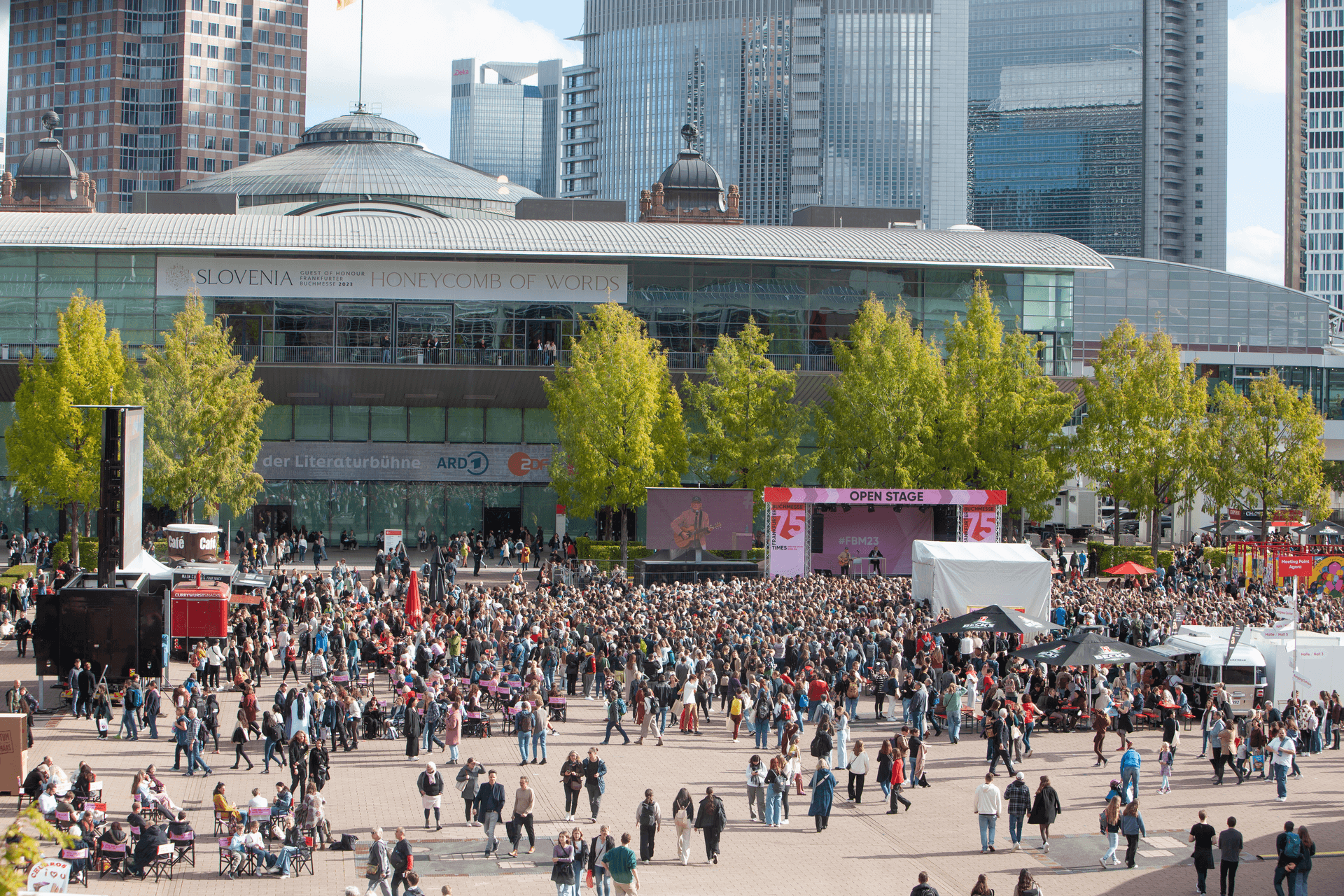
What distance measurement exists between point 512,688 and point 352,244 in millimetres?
31657

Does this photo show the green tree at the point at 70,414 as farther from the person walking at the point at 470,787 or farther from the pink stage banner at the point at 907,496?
the person walking at the point at 470,787

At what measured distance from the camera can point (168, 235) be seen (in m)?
55.0

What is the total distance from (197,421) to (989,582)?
27.2 meters

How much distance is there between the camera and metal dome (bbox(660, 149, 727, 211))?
9100 centimetres

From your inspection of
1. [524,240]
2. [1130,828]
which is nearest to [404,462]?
[524,240]

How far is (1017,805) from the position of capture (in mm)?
20047

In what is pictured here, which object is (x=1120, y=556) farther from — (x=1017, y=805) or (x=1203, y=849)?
(x=1203, y=849)

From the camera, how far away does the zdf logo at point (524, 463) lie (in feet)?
198

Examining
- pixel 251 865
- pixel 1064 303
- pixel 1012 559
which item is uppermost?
pixel 1064 303

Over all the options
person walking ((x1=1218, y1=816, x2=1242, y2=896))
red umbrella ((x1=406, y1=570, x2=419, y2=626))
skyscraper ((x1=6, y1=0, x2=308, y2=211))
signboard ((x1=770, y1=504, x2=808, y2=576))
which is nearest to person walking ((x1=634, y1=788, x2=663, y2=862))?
person walking ((x1=1218, y1=816, x2=1242, y2=896))

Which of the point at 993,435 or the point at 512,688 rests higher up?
the point at 993,435

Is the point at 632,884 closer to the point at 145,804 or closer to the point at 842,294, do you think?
the point at 145,804

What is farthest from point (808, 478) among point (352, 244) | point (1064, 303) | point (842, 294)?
point (352, 244)

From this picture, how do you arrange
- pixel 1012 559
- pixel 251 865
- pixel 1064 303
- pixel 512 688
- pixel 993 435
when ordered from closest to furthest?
1. pixel 251 865
2. pixel 512 688
3. pixel 1012 559
4. pixel 993 435
5. pixel 1064 303
